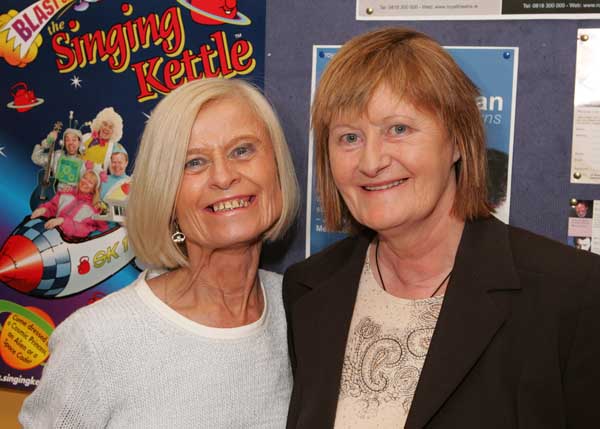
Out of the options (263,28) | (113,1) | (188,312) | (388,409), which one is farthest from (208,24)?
(388,409)

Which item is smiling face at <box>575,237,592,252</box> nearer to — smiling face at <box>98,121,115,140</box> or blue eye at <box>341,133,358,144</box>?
blue eye at <box>341,133,358,144</box>

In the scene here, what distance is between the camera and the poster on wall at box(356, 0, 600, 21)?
5.90 feet

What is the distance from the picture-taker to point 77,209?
7.41 feet

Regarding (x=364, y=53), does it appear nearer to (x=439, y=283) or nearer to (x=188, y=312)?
(x=439, y=283)

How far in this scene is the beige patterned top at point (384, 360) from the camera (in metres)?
1.48

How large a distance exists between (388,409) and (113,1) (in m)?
1.54

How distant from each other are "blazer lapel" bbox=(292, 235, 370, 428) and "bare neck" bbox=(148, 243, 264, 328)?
0.16 m

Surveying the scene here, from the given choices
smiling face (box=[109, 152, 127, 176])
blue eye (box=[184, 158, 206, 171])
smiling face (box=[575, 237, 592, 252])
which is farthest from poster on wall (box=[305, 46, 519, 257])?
smiling face (box=[109, 152, 127, 176])

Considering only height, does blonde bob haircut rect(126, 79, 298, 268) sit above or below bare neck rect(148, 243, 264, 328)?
above

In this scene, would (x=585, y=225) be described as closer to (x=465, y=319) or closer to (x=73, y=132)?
(x=465, y=319)

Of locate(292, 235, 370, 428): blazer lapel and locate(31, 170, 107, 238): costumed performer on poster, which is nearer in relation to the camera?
locate(292, 235, 370, 428): blazer lapel

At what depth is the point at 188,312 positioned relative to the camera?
173 centimetres

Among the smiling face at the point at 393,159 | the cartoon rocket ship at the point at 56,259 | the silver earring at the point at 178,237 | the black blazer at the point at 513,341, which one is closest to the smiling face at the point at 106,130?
the cartoon rocket ship at the point at 56,259

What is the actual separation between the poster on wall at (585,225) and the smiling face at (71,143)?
157cm
